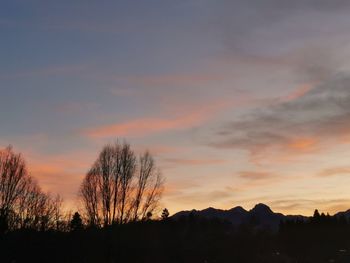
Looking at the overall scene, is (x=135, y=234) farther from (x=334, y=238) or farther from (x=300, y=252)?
(x=334, y=238)

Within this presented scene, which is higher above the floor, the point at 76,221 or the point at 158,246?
the point at 76,221

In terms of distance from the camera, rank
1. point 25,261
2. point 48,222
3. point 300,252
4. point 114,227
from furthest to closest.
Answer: point 300,252, point 48,222, point 114,227, point 25,261

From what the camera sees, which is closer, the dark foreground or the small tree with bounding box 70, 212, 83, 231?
the dark foreground

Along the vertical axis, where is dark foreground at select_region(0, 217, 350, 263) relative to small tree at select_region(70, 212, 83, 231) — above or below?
below

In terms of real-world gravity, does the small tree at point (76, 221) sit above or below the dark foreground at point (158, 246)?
above

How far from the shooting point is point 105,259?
5291 cm

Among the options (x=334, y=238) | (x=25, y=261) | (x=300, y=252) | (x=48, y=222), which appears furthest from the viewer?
(x=334, y=238)

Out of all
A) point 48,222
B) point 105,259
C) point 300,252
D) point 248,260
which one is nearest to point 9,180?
point 48,222

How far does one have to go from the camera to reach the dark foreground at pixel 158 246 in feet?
163

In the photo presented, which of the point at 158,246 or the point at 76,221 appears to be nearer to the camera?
the point at 158,246

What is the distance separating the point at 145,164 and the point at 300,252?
51.6 m

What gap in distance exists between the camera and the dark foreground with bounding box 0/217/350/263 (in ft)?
163

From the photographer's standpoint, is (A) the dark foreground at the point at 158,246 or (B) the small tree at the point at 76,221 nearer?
(A) the dark foreground at the point at 158,246

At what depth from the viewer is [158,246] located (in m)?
62.9
